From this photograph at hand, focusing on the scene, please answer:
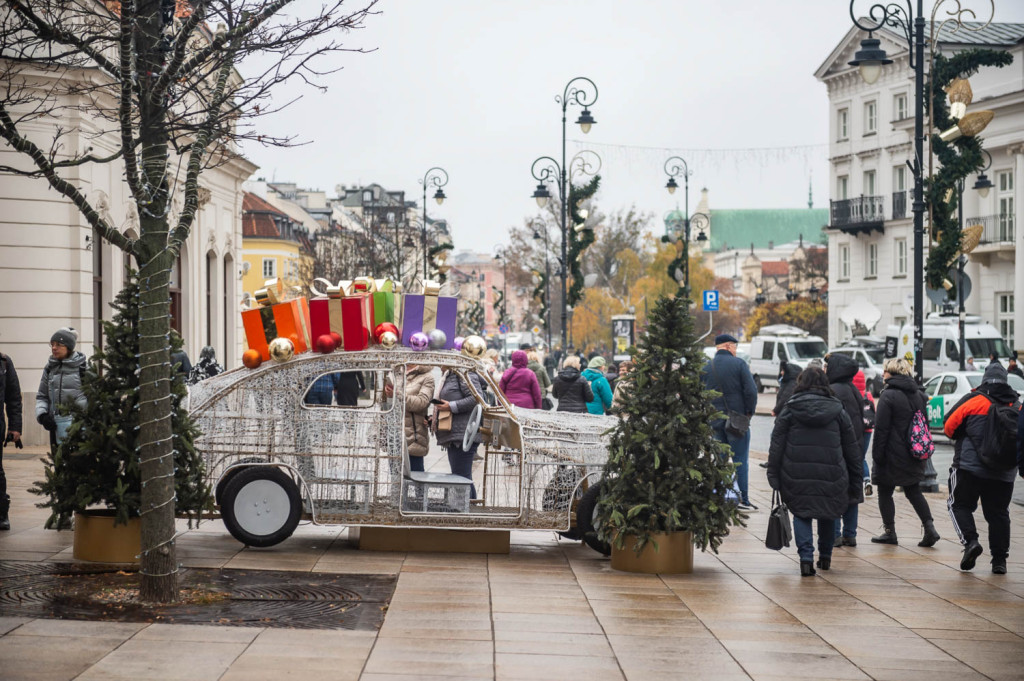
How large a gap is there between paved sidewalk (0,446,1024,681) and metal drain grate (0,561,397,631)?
22 centimetres

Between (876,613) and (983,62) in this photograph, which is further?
(983,62)

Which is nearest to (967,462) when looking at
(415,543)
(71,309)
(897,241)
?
(415,543)

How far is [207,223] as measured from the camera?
30.1 meters

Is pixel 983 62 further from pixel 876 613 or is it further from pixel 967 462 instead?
pixel 876 613

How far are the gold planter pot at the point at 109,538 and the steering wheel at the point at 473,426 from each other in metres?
3.07

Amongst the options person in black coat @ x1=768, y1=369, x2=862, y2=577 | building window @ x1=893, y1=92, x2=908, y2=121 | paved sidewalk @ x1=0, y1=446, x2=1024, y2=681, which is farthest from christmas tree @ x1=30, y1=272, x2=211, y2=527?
building window @ x1=893, y1=92, x2=908, y2=121

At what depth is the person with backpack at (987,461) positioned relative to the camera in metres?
10.0

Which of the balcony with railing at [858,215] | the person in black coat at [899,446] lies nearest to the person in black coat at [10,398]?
the person in black coat at [899,446]

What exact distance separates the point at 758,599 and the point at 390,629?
287 centimetres

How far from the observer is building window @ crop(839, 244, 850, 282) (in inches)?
2431

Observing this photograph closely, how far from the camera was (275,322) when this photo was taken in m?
10.5

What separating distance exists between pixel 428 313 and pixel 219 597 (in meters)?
3.44

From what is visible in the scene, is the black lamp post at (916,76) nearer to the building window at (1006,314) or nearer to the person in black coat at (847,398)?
the person in black coat at (847,398)

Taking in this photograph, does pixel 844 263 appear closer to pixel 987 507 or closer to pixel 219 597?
pixel 987 507
